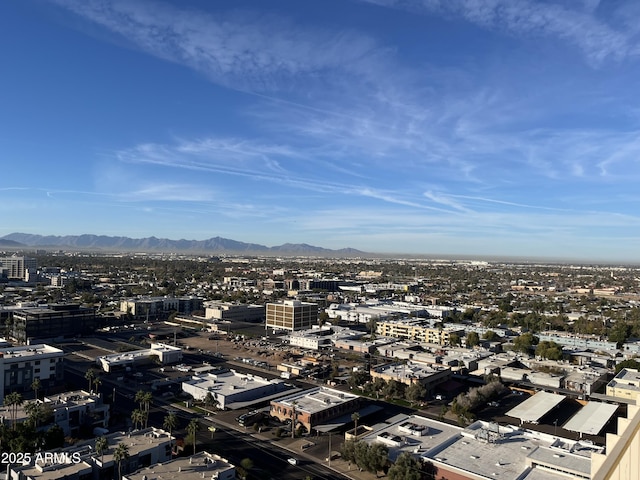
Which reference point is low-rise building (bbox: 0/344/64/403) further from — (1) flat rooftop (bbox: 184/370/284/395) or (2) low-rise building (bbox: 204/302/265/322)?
(2) low-rise building (bbox: 204/302/265/322)

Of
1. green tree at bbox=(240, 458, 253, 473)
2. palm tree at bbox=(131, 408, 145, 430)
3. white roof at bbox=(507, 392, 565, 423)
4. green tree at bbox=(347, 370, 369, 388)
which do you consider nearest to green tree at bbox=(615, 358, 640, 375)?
white roof at bbox=(507, 392, 565, 423)

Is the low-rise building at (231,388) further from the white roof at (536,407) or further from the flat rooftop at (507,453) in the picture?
the white roof at (536,407)

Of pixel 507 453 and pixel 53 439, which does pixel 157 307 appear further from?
pixel 507 453

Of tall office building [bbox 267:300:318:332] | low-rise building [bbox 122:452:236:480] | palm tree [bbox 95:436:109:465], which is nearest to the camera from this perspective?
low-rise building [bbox 122:452:236:480]

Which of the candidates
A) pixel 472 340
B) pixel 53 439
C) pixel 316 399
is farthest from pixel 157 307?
pixel 53 439

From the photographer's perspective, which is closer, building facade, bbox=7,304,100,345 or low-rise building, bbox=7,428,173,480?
low-rise building, bbox=7,428,173,480

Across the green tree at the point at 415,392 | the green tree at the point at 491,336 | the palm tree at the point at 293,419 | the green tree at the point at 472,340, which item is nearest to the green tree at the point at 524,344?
the green tree at the point at 472,340
